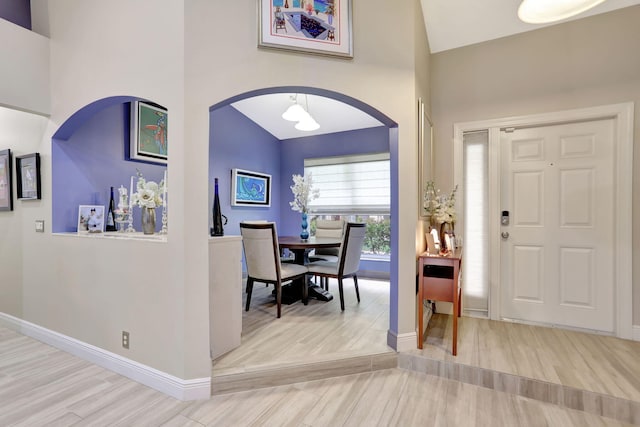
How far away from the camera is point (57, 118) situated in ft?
8.41

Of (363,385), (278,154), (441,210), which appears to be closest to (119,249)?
(363,385)

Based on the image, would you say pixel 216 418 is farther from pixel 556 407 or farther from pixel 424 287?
pixel 556 407

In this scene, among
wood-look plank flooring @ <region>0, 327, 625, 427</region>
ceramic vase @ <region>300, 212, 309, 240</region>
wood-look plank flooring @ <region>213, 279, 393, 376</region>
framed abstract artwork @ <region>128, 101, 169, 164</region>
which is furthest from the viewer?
ceramic vase @ <region>300, 212, 309, 240</region>

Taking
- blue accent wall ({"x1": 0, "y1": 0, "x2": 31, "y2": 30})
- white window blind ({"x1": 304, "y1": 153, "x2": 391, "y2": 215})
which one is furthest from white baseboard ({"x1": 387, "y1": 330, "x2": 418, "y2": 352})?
blue accent wall ({"x1": 0, "y1": 0, "x2": 31, "y2": 30})

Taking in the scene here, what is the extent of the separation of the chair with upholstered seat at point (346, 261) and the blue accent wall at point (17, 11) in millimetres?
3790

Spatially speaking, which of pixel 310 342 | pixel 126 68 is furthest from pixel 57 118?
pixel 310 342

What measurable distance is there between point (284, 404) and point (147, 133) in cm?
306

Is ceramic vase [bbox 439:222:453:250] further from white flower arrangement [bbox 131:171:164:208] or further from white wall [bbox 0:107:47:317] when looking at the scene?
white wall [bbox 0:107:47:317]

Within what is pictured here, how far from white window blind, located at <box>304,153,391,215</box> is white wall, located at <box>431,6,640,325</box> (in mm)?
1662

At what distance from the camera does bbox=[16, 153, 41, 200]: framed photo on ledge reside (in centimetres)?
266

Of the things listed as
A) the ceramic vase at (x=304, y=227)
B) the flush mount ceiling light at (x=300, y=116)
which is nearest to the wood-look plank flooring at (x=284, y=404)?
the ceramic vase at (x=304, y=227)

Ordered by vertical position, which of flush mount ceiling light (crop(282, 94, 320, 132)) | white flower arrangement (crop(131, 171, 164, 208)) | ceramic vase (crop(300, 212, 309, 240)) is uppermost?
flush mount ceiling light (crop(282, 94, 320, 132))

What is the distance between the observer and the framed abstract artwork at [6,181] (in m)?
2.90

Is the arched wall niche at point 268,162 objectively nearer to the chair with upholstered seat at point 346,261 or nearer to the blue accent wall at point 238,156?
the blue accent wall at point 238,156
